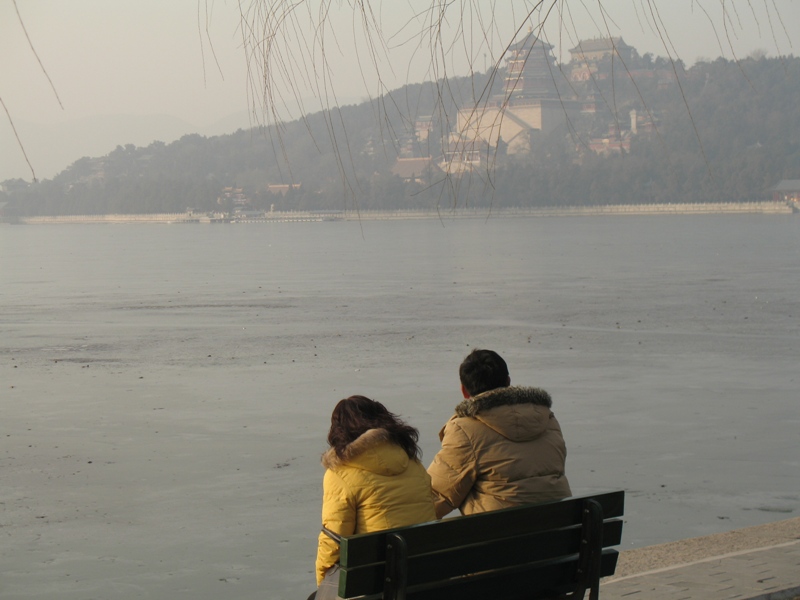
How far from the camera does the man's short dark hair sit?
3.47 meters

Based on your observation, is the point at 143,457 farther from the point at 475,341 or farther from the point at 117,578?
the point at 475,341

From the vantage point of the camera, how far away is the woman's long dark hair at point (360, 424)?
3115 mm

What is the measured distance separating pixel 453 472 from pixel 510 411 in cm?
27

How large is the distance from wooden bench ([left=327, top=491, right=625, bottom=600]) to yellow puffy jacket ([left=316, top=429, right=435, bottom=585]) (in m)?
0.20

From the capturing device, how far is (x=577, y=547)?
3297 millimetres

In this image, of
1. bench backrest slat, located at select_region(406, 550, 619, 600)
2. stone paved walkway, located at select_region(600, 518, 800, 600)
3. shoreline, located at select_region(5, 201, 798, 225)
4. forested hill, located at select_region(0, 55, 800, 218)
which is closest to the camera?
bench backrest slat, located at select_region(406, 550, 619, 600)

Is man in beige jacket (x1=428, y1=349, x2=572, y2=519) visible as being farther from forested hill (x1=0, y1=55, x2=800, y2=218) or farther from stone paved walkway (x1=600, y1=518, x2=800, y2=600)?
forested hill (x1=0, y1=55, x2=800, y2=218)

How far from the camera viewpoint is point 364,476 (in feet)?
10.3

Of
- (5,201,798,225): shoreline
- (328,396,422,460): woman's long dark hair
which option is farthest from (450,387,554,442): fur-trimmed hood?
(5,201,798,225): shoreline

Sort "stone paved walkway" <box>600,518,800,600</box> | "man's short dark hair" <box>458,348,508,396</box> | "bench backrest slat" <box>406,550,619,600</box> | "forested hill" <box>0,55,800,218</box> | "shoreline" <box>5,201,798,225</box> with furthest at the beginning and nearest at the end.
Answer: "shoreline" <box>5,201,798,225</box> → "forested hill" <box>0,55,800,218</box> → "stone paved walkway" <box>600,518,800,600</box> → "man's short dark hair" <box>458,348,508,396</box> → "bench backrest slat" <box>406,550,619,600</box>

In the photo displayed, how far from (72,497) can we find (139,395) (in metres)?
3.42

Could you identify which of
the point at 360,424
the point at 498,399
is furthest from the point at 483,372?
the point at 360,424

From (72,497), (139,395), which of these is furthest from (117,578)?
(139,395)

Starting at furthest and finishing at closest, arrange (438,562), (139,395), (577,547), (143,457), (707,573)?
(139,395), (143,457), (707,573), (577,547), (438,562)
